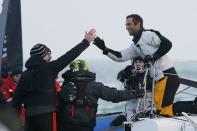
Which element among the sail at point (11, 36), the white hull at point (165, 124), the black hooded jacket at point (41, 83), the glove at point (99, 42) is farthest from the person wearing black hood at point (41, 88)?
the sail at point (11, 36)

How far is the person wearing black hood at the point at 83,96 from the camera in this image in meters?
2.79

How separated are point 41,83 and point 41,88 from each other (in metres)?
0.03

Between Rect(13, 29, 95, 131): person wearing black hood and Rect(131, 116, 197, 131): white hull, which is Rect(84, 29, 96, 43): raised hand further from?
Rect(131, 116, 197, 131): white hull

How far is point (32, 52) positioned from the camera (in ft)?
9.18

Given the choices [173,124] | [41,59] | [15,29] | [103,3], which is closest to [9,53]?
[15,29]

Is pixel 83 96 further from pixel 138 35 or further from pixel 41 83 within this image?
pixel 138 35

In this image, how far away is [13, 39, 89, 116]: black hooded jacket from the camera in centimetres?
273

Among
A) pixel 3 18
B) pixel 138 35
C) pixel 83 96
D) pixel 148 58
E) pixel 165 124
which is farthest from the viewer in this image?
pixel 3 18

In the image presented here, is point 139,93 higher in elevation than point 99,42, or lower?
lower

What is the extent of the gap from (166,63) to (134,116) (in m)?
0.43

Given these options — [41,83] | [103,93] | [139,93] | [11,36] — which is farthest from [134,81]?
[11,36]

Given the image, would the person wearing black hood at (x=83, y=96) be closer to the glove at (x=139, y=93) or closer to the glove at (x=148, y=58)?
the glove at (x=139, y=93)

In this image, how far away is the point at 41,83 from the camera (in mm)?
2729

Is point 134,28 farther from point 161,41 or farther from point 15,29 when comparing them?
point 15,29
